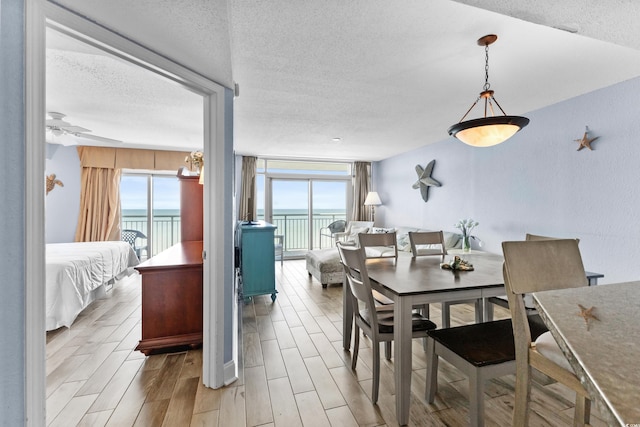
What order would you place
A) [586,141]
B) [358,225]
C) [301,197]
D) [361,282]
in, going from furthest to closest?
1. [301,197]
2. [358,225]
3. [586,141]
4. [361,282]

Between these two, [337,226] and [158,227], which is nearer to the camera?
[158,227]

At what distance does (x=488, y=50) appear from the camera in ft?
6.70

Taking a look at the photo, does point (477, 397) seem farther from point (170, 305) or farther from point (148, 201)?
point (148, 201)

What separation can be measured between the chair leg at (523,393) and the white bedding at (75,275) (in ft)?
12.0

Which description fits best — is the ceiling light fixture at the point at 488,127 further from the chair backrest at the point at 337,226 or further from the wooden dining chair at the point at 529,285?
the chair backrest at the point at 337,226

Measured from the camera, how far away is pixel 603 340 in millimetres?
583

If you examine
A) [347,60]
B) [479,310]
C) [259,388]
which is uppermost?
[347,60]

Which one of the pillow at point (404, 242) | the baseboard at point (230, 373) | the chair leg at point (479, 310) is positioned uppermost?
the pillow at point (404, 242)

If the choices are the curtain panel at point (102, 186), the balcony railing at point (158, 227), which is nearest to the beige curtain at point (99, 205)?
the curtain panel at point (102, 186)

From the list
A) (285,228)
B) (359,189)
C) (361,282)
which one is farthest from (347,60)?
(285,228)

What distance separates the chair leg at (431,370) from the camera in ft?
5.31

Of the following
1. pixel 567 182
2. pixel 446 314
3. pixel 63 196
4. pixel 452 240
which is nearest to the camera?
pixel 446 314

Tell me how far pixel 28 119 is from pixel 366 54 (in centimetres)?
196

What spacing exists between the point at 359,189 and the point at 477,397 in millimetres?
5743
